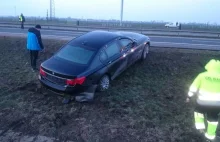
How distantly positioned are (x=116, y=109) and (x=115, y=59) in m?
1.84

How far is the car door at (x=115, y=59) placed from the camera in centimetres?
681

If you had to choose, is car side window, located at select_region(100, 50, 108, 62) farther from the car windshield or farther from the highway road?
the highway road

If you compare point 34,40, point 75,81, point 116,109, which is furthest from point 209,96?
point 34,40

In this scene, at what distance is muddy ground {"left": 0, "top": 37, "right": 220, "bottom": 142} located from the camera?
4805mm

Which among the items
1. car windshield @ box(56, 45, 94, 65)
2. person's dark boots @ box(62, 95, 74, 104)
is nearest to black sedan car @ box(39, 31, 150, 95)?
car windshield @ box(56, 45, 94, 65)

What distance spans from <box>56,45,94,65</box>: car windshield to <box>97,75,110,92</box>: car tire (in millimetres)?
738

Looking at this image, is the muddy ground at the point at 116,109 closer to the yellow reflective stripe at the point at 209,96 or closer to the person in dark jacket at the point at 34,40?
the person in dark jacket at the point at 34,40

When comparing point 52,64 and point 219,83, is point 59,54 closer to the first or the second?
point 52,64

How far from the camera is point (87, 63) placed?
618 cm

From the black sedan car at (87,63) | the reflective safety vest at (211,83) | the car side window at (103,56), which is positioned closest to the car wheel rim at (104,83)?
the black sedan car at (87,63)

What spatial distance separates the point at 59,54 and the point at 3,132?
2849 millimetres

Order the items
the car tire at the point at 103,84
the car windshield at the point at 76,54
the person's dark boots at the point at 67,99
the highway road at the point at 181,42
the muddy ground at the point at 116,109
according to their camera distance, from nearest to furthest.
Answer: the muddy ground at the point at 116,109
the person's dark boots at the point at 67,99
the car windshield at the point at 76,54
the car tire at the point at 103,84
the highway road at the point at 181,42

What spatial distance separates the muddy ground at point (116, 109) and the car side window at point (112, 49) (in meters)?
1.02

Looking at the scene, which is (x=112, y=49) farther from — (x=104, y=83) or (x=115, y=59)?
(x=104, y=83)
